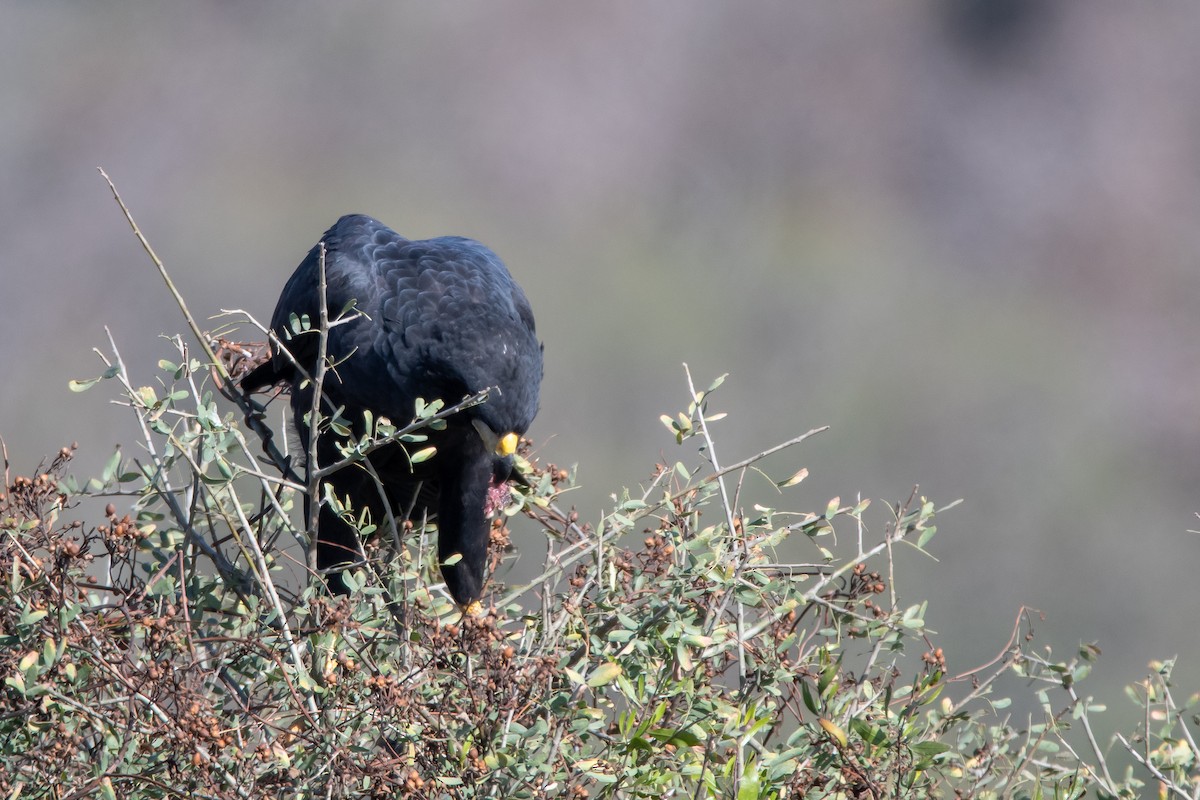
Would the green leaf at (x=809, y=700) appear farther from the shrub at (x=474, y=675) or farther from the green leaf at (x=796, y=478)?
the green leaf at (x=796, y=478)

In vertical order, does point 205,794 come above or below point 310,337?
below

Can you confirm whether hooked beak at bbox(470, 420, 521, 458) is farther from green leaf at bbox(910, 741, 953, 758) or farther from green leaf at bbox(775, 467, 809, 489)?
green leaf at bbox(910, 741, 953, 758)

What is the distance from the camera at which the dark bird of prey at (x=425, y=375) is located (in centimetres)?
379

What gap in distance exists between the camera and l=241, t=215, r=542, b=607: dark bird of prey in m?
3.79

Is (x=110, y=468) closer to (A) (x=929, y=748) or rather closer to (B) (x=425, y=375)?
(B) (x=425, y=375)

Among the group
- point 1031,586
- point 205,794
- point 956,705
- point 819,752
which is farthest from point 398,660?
point 1031,586

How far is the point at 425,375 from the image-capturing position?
379cm

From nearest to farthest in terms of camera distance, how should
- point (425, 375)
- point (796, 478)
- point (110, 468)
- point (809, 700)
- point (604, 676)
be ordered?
1. point (604, 676)
2. point (809, 700)
3. point (110, 468)
4. point (796, 478)
5. point (425, 375)

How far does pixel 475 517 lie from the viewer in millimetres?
3928

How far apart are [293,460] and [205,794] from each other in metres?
2.01

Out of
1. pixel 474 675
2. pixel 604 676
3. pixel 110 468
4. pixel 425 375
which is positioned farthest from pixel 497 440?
pixel 604 676

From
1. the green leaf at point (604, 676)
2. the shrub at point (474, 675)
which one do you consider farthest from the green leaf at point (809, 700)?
the green leaf at point (604, 676)

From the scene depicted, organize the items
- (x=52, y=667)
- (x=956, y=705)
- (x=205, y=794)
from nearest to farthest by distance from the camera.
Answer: (x=205, y=794)
(x=52, y=667)
(x=956, y=705)

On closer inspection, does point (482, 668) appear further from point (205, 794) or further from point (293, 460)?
point (293, 460)
